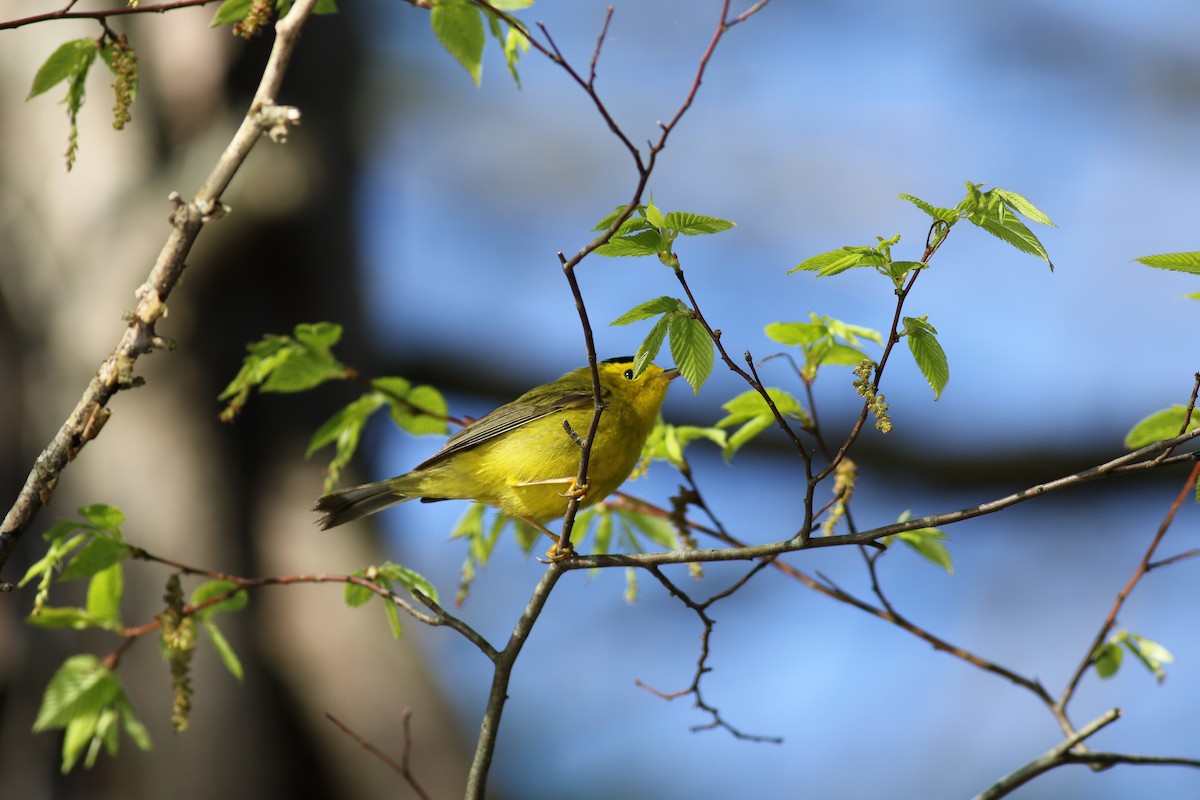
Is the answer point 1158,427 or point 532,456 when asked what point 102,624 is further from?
point 1158,427

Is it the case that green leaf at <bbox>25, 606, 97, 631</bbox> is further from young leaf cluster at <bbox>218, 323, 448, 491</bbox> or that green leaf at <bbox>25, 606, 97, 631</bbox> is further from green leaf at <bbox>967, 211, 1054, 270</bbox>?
green leaf at <bbox>967, 211, 1054, 270</bbox>

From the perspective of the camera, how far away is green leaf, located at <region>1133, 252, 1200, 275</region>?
1859mm

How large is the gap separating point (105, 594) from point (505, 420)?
155cm

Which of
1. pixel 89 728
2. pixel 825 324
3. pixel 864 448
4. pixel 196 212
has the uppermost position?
pixel 864 448

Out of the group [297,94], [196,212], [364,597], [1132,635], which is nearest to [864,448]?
[297,94]

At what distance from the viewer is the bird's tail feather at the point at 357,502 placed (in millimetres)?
3805

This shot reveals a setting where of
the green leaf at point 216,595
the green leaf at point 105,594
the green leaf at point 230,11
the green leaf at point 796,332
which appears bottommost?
the green leaf at point 105,594

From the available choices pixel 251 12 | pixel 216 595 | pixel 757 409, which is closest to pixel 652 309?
pixel 757 409

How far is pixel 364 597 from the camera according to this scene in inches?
103

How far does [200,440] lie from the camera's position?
612cm

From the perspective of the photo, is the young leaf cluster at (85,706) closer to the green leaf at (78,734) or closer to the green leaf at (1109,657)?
the green leaf at (78,734)

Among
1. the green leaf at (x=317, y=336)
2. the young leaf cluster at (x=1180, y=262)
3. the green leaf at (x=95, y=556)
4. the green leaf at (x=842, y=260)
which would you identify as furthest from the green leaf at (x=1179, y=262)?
the green leaf at (x=95, y=556)

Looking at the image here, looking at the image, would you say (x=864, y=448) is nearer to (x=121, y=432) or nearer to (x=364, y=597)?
(x=121, y=432)

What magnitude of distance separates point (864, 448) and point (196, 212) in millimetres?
8675
